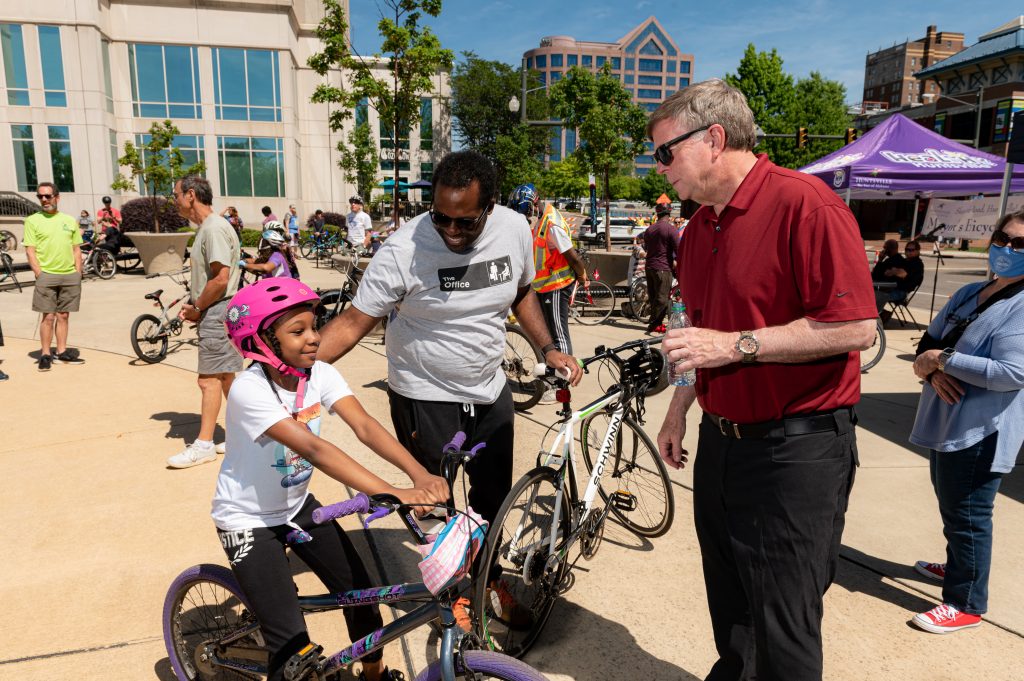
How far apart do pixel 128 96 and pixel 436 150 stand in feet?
113

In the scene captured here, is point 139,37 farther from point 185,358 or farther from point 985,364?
point 985,364

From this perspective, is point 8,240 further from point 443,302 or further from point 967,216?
point 967,216

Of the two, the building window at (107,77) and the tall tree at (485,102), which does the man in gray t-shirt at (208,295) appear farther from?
the tall tree at (485,102)

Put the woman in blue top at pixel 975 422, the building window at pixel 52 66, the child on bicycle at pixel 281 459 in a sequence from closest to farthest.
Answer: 1. the child on bicycle at pixel 281 459
2. the woman in blue top at pixel 975 422
3. the building window at pixel 52 66

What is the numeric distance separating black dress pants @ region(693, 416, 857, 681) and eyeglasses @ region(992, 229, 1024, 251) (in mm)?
1777

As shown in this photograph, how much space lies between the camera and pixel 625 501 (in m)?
4.21

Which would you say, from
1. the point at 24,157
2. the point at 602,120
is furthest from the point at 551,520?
the point at 24,157

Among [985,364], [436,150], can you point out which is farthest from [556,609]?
[436,150]

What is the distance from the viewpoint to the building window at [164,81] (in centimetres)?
3150

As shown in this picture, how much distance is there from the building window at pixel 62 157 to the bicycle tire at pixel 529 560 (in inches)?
1332

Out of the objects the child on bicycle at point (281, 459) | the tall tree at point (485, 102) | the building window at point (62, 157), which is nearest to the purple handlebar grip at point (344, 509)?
the child on bicycle at point (281, 459)

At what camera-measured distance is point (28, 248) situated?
25.7 ft

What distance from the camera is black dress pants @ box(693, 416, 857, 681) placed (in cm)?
204

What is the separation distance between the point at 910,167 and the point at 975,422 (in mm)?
9214
